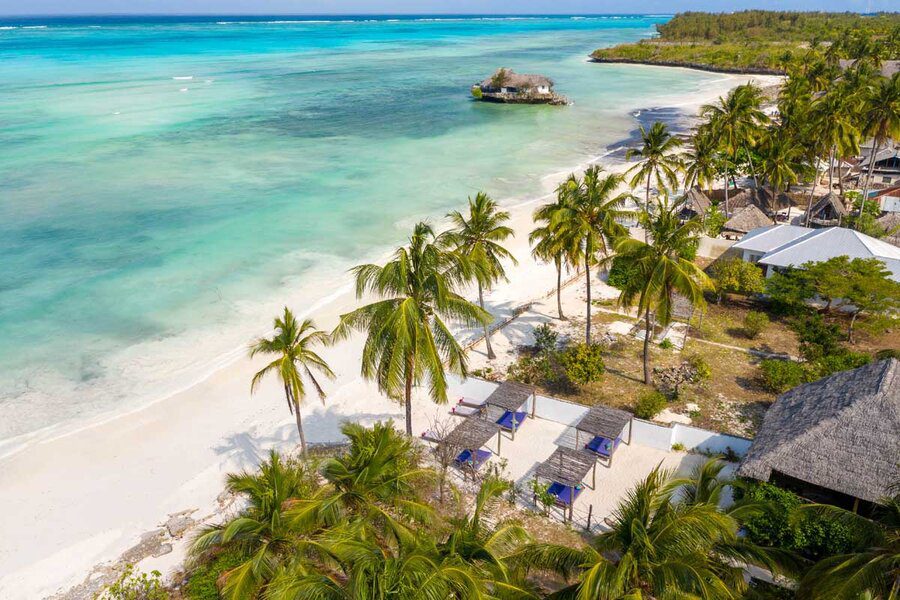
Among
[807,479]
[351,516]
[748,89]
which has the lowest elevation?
[807,479]

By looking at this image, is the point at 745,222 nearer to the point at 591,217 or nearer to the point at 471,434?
the point at 591,217

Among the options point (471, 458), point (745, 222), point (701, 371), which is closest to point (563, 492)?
point (471, 458)

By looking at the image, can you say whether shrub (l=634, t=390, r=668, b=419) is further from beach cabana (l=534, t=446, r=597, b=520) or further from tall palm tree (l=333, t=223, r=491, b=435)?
tall palm tree (l=333, t=223, r=491, b=435)

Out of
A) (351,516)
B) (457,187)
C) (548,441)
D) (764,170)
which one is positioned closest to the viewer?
(351,516)

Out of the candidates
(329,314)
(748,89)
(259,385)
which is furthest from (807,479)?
(748,89)

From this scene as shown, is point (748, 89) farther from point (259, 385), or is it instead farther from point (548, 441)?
point (259, 385)
